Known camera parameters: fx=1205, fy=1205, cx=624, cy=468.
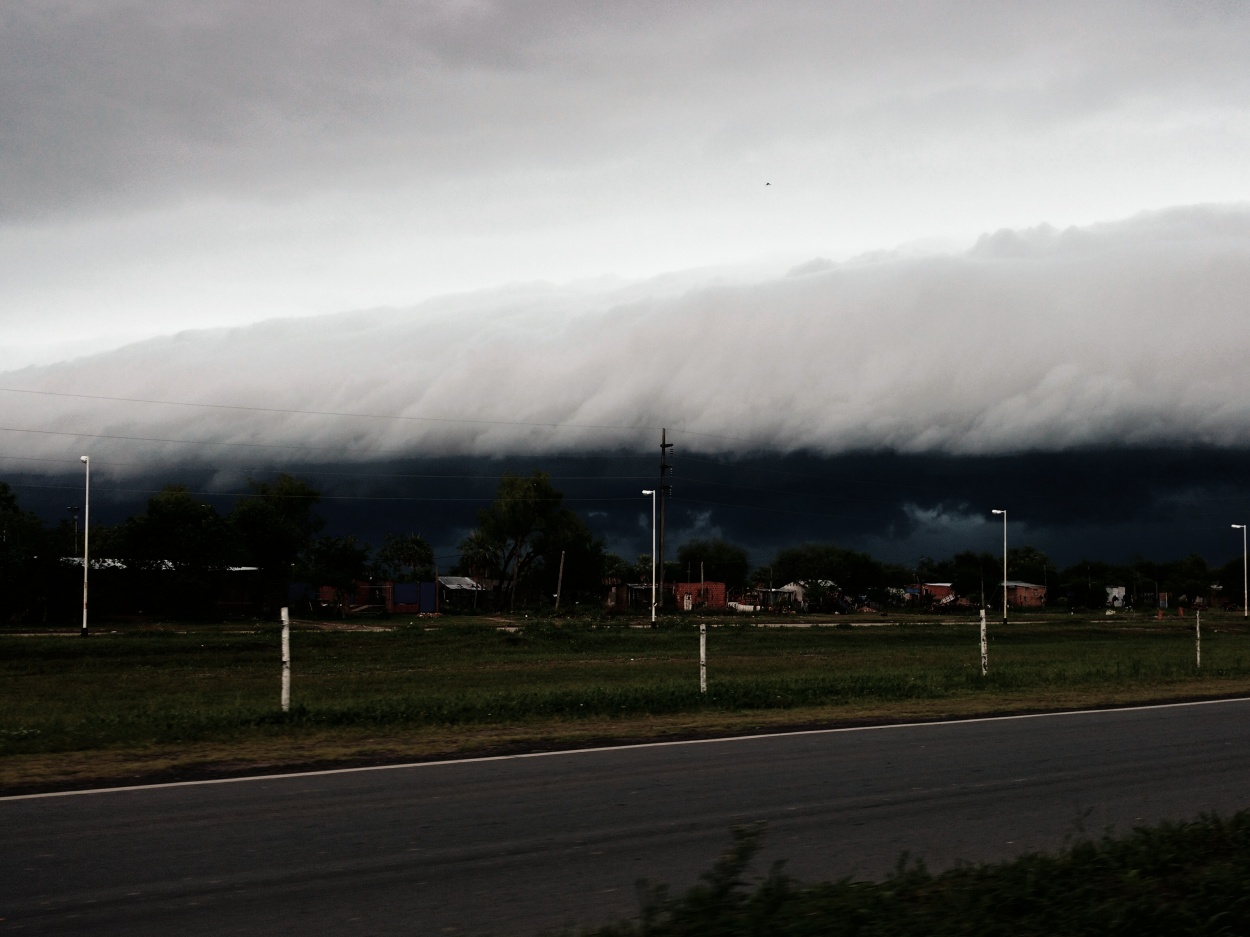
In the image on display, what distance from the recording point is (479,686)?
29594mm

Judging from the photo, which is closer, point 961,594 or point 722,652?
point 722,652

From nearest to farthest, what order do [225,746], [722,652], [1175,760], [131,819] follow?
[131,819] → [1175,760] → [225,746] → [722,652]

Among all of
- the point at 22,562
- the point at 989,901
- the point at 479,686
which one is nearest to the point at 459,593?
the point at 22,562

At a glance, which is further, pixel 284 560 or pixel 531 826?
pixel 284 560

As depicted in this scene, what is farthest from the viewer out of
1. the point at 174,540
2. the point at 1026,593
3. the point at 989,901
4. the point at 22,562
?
the point at 1026,593

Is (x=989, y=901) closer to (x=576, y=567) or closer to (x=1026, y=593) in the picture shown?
(x=576, y=567)

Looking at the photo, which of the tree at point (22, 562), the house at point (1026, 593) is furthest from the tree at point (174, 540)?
the house at point (1026, 593)

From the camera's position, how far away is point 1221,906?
7.39 metres

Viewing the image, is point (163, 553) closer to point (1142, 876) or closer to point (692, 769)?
point (692, 769)

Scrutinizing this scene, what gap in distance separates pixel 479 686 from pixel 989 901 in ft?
75.9

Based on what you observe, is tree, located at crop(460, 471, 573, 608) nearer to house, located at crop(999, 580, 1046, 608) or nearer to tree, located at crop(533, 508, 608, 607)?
tree, located at crop(533, 508, 608, 607)

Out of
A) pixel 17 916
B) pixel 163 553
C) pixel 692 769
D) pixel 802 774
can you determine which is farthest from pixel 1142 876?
pixel 163 553

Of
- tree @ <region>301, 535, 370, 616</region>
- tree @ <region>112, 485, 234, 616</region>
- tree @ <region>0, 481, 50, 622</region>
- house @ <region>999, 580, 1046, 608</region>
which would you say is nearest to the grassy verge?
tree @ <region>0, 481, 50, 622</region>

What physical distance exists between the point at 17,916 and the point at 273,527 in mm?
108672
